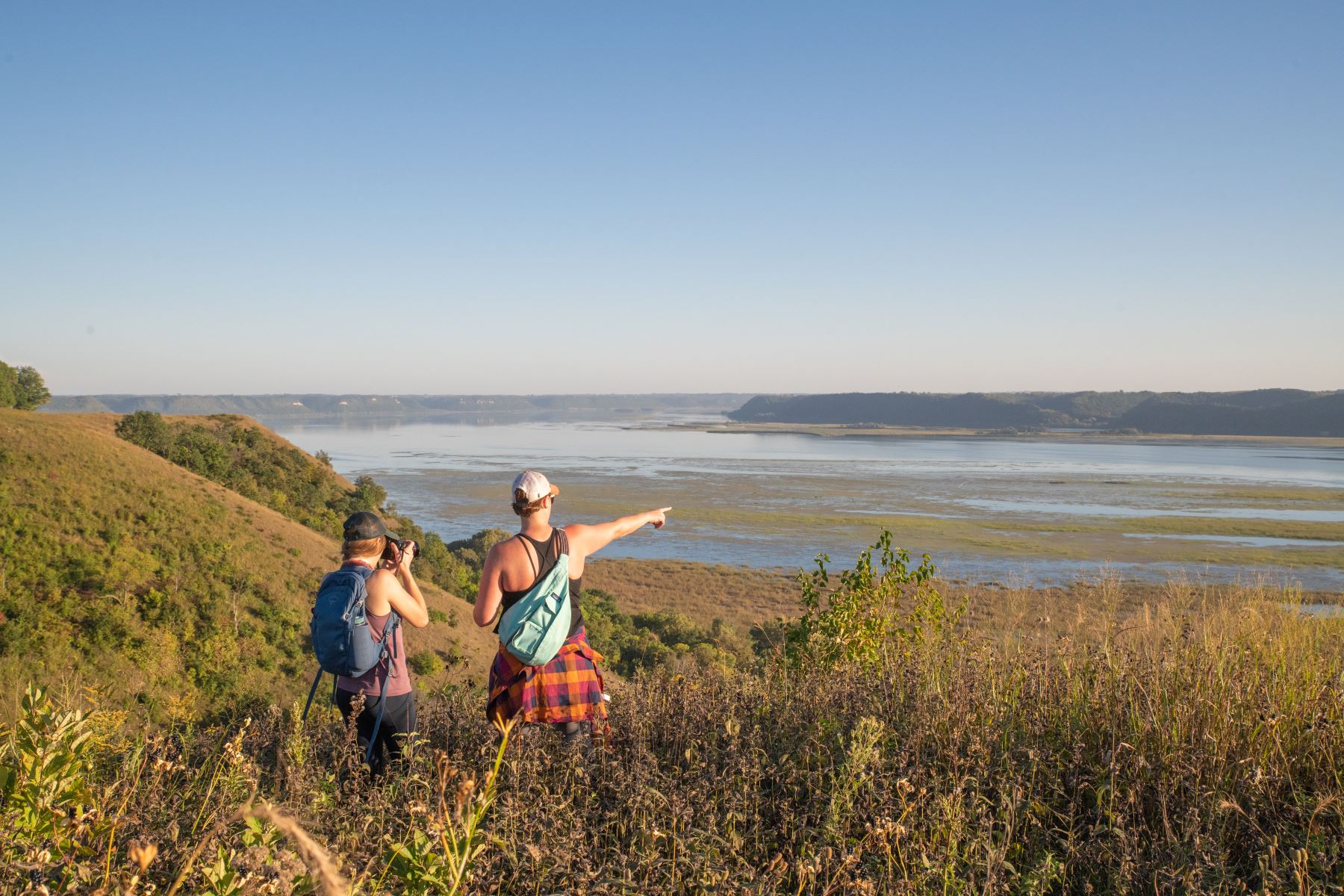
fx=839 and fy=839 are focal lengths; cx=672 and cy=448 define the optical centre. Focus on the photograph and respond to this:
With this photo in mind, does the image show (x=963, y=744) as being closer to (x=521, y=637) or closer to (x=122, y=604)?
(x=521, y=637)

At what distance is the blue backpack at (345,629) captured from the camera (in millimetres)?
4031

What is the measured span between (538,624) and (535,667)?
25 centimetres

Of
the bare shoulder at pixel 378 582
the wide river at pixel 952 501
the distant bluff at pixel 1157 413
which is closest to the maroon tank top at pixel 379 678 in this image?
the bare shoulder at pixel 378 582

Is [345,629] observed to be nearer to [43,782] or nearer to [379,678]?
[379,678]

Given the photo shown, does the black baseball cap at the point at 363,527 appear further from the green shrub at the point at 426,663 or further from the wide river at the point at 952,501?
the green shrub at the point at 426,663

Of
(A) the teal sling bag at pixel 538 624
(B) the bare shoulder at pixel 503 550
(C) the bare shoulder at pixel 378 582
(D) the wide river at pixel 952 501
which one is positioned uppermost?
(B) the bare shoulder at pixel 503 550

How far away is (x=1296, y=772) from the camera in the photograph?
11.1ft

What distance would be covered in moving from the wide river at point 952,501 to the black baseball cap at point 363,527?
435cm

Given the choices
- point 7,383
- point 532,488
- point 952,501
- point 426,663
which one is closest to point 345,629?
point 532,488

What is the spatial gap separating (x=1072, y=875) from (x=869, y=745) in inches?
31.7

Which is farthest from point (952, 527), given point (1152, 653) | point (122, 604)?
point (1152, 653)

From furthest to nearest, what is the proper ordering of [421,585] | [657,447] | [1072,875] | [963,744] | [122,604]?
[657,447] → [421,585] → [122,604] → [963,744] → [1072,875]

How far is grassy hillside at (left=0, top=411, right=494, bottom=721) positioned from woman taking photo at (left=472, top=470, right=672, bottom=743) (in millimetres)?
12555

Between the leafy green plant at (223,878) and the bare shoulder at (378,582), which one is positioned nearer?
the leafy green plant at (223,878)
